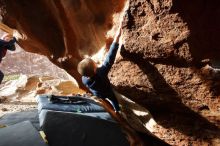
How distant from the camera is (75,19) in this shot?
14.3 ft

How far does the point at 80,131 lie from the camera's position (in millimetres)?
4398

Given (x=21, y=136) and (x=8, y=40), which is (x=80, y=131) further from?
(x=8, y=40)

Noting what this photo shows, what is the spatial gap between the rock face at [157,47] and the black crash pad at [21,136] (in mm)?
1242

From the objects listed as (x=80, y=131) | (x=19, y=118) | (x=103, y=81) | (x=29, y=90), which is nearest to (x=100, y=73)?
(x=103, y=81)

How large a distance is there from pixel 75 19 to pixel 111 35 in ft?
2.16

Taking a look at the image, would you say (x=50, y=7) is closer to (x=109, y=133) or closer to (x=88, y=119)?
(x=88, y=119)

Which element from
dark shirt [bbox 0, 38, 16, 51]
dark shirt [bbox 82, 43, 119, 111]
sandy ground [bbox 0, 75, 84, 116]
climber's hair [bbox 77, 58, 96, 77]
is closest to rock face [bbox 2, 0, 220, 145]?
dark shirt [bbox 82, 43, 119, 111]

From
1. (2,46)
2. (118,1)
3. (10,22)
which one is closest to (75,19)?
(118,1)

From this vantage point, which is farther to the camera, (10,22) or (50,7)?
(10,22)

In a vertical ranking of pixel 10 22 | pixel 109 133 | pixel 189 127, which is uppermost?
pixel 10 22

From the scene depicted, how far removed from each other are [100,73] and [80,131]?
956 mm

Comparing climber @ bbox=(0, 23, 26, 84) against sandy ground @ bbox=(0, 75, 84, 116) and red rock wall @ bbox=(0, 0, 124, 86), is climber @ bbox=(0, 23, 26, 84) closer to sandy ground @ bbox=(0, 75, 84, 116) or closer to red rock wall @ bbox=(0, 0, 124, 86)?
red rock wall @ bbox=(0, 0, 124, 86)

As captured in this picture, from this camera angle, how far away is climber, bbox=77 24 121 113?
3.68m

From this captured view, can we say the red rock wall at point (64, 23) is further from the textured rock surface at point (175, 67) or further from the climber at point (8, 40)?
the climber at point (8, 40)
